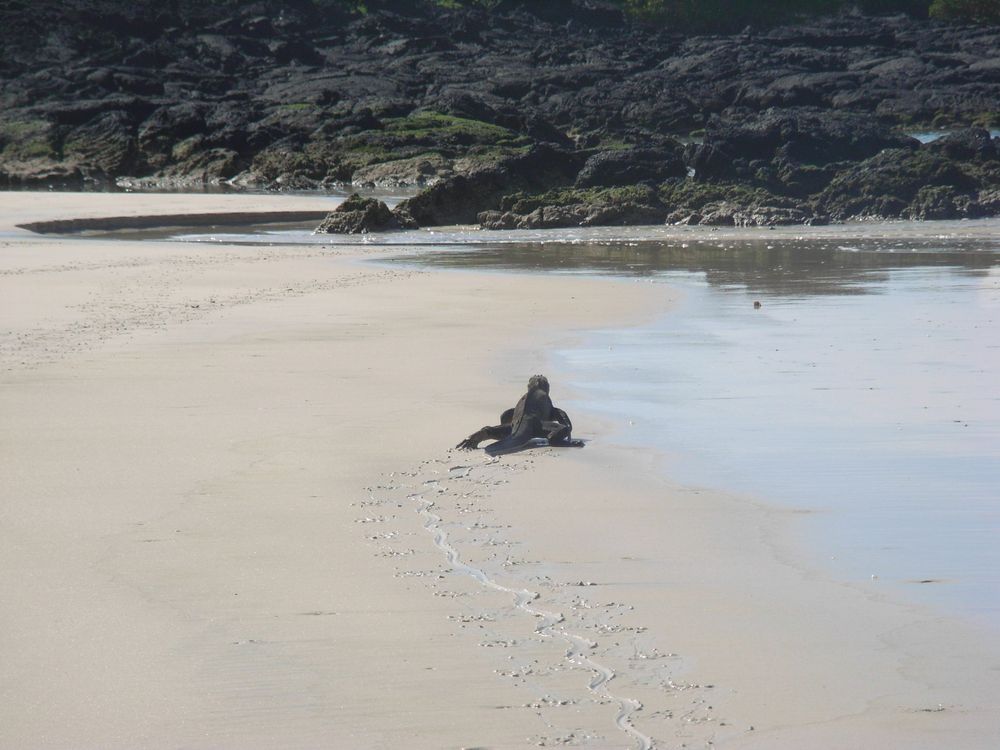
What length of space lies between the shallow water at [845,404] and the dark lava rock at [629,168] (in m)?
12.7

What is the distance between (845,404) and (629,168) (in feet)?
70.0

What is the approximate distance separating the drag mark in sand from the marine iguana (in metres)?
1.04

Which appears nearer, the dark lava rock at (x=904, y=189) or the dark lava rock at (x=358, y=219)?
the dark lava rock at (x=358, y=219)

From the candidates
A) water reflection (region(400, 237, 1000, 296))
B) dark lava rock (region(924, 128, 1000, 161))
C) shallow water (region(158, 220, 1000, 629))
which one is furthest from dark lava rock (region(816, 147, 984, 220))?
shallow water (region(158, 220, 1000, 629))

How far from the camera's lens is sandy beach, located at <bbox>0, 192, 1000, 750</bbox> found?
3879 mm

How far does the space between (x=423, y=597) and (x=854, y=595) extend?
145cm

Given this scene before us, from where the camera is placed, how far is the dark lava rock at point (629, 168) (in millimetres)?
29125

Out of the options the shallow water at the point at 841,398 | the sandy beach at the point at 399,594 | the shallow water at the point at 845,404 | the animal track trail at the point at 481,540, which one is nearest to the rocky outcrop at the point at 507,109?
the shallow water at the point at 841,398

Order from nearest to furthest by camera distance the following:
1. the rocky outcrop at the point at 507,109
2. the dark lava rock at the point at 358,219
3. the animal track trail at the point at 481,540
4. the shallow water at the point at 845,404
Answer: the animal track trail at the point at 481,540 < the shallow water at the point at 845,404 < the dark lava rock at the point at 358,219 < the rocky outcrop at the point at 507,109

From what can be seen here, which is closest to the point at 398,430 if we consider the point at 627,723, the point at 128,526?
the point at 128,526

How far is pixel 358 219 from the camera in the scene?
24.9 meters

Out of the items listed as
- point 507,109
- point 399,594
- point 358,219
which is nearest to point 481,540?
point 399,594

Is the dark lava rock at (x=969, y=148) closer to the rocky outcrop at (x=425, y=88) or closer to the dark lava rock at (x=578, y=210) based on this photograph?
the rocky outcrop at (x=425, y=88)

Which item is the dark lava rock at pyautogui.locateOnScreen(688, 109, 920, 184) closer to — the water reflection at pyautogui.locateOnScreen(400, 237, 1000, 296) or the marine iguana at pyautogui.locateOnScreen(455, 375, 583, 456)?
the water reflection at pyautogui.locateOnScreen(400, 237, 1000, 296)
